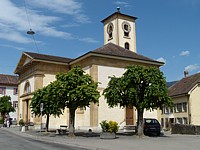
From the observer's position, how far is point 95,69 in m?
34.2

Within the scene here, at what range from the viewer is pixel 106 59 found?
35.2m

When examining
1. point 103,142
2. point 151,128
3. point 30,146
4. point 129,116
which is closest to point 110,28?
point 129,116

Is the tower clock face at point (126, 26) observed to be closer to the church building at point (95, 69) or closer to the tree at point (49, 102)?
the church building at point (95, 69)

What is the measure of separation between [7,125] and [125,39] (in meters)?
25.0

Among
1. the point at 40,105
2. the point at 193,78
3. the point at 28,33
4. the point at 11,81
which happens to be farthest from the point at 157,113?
the point at 11,81

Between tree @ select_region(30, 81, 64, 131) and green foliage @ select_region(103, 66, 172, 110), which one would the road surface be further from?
green foliage @ select_region(103, 66, 172, 110)

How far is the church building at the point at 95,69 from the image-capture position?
34125 mm

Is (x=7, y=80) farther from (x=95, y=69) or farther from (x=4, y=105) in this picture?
(x=95, y=69)

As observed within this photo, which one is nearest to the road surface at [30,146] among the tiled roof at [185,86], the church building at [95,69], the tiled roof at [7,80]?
the church building at [95,69]

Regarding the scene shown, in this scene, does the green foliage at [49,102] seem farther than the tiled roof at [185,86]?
No

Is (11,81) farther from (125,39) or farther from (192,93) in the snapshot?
(192,93)

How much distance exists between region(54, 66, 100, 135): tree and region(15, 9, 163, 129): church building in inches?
373

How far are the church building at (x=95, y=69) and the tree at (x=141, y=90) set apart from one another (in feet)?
30.8

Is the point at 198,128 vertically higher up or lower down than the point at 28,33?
lower down
